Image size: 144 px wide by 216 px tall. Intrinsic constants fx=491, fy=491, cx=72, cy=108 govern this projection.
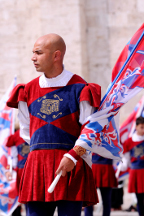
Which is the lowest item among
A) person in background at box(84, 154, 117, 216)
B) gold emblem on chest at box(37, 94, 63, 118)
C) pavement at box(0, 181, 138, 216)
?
pavement at box(0, 181, 138, 216)

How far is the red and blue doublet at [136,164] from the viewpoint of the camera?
709cm

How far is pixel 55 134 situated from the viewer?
342 cm

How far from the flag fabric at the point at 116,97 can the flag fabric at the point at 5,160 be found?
2.84 m

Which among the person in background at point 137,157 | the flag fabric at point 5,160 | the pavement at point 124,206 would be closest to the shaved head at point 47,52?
the flag fabric at point 5,160

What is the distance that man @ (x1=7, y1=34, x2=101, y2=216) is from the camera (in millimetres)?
3328

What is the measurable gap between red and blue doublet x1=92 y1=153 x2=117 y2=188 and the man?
3.58 m

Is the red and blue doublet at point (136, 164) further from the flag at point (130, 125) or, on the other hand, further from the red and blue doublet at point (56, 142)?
the red and blue doublet at point (56, 142)

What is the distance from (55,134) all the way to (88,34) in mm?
6630

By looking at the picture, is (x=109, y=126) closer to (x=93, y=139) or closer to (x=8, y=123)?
(x=93, y=139)

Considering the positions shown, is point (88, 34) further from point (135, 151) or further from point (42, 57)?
point (42, 57)

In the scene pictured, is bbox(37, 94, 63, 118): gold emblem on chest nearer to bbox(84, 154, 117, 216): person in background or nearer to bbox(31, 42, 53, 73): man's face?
bbox(31, 42, 53, 73): man's face

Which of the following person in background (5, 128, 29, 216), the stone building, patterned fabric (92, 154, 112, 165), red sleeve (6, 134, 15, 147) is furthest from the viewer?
the stone building

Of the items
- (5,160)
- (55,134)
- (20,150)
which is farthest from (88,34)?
→ (55,134)

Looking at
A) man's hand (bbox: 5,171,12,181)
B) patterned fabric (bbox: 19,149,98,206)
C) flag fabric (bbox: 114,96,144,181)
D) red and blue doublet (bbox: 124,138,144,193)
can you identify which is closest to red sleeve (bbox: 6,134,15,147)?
man's hand (bbox: 5,171,12,181)
